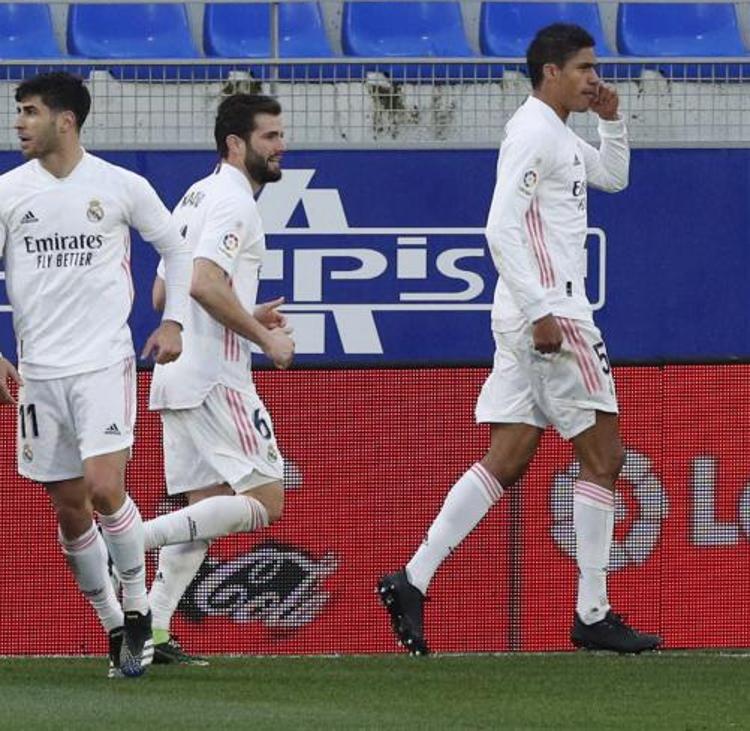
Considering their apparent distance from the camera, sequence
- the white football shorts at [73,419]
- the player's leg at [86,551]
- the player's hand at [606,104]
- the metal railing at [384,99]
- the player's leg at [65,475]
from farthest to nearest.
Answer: the metal railing at [384,99] < the player's hand at [606,104] < the player's leg at [86,551] < the player's leg at [65,475] < the white football shorts at [73,419]

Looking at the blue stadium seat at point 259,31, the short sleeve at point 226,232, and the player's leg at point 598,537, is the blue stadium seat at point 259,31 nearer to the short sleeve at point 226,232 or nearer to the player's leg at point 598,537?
the short sleeve at point 226,232

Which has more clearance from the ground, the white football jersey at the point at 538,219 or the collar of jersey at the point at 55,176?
the collar of jersey at the point at 55,176

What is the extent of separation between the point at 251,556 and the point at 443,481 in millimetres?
726

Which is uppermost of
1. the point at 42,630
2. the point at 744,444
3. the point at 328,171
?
the point at 328,171

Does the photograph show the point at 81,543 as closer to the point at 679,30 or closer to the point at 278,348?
the point at 278,348

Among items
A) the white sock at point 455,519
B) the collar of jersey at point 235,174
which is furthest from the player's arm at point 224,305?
the white sock at point 455,519

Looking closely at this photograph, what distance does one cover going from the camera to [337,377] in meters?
7.43

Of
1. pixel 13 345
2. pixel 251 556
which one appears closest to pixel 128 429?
pixel 251 556

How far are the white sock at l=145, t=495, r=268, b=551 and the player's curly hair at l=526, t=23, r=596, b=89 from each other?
1708 millimetres

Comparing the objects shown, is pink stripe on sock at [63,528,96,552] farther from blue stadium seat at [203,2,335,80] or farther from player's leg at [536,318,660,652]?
blue stadium seat at [203,2,335,80]

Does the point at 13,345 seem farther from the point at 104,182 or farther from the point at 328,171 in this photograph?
the point at 104,182

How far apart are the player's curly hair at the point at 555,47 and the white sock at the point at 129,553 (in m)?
2.02

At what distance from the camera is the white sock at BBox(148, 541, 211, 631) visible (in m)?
6.72

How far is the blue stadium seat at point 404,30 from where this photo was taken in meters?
12.1
